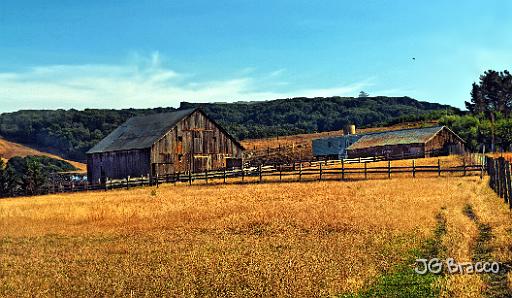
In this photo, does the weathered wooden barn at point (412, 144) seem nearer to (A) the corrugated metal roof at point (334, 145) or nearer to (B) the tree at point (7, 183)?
(A) the corrugated metal roof at point (334, 145)

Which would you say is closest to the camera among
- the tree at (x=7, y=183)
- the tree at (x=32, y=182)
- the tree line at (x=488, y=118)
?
the tree at (x=32, y=182)

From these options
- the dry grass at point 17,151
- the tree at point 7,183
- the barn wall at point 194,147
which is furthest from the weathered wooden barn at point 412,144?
the dry grass at point 17,151

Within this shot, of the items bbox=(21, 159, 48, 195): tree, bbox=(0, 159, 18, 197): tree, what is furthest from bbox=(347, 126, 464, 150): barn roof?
bbox=(0, 159, 18, 197): tree

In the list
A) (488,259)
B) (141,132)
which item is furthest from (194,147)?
(488,259)

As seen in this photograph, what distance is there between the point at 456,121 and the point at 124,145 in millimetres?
60823

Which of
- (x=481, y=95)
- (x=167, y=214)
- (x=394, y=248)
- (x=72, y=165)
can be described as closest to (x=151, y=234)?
(x=167, y=214)

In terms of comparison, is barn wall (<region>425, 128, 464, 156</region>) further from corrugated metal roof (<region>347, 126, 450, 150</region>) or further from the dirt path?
the dirt path

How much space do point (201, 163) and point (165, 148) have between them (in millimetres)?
5088

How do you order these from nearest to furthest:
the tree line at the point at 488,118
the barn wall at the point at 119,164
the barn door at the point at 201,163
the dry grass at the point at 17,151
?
1. the barn wall at the point at 119,164
2. the barn door at the point at 201,163
3. the tree line at the point at 488,118
4. the dry grass at the point at 17,151

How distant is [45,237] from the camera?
56.6 ft

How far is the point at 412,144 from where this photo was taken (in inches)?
2876

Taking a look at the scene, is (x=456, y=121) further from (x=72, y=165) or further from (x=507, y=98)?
(x=72, y=165)

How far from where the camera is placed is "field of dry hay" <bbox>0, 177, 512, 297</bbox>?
953cm

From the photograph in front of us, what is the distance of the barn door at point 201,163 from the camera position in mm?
57531
